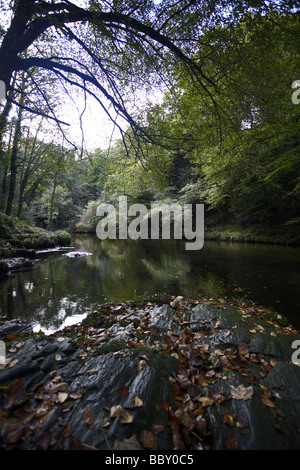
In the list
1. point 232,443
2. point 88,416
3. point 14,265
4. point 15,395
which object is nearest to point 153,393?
point 88,416

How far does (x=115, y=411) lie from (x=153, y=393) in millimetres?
363

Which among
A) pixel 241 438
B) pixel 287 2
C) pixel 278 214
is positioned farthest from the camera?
pixel 278 214

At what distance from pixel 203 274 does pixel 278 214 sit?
1267cm

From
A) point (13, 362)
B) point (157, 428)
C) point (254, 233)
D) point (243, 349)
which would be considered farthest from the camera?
point (254, 233)

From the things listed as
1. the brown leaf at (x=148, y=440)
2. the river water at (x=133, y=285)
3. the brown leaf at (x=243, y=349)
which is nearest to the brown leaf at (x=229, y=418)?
the brown leaf at (x=148, y=440)

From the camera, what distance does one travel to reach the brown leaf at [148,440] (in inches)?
54.4

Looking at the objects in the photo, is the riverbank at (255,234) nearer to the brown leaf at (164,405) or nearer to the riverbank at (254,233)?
the riverbank at (254,233)

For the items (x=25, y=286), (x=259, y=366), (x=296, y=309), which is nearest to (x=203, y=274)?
(x=296, y=309)

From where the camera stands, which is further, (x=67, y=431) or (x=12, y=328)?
(x=12, y=328)

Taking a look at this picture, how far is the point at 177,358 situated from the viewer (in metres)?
2.36

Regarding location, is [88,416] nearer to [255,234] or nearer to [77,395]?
[77,395]

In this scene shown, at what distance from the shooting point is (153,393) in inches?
70.6

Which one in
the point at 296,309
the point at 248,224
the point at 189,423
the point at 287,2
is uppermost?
the point at 287,2
